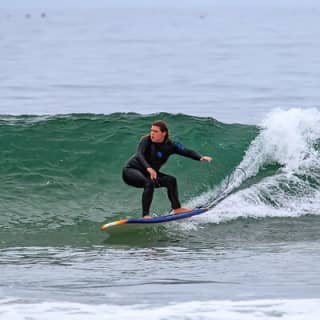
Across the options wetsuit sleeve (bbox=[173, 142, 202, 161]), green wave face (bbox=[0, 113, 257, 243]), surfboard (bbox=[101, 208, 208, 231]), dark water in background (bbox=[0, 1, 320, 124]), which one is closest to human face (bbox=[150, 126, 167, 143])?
wetsuit sleeve (bbox=[173, 142, 202, 161])

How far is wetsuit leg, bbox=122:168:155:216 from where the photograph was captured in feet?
45.6

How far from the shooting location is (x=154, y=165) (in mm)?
14469

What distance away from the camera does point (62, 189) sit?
55.2 ft

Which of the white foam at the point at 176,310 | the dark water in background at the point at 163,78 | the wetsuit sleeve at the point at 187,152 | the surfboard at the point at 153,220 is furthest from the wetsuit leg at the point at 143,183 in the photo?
the dark water in background at the point at 163,78

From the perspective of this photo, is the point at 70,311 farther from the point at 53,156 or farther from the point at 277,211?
the point at 53,156

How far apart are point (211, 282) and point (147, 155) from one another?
12.4 ft

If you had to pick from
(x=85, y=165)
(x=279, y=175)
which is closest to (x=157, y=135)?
(x=279, y=175)

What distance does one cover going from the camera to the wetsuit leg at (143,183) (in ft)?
45.6

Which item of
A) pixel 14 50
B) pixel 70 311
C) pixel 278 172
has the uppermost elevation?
pixel 14 50

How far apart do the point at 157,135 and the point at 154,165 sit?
21.1 inches

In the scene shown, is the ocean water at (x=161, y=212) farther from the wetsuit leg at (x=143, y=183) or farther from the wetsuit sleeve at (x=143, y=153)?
the wetsuit sleeve at (x=143, y=153)

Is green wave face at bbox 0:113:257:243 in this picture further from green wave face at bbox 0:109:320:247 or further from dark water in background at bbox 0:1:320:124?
dark water in background at bbox 0:1:320:124

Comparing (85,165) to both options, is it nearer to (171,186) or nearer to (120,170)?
(120,170)

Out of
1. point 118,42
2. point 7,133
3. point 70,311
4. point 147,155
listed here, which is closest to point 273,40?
point 118,42
